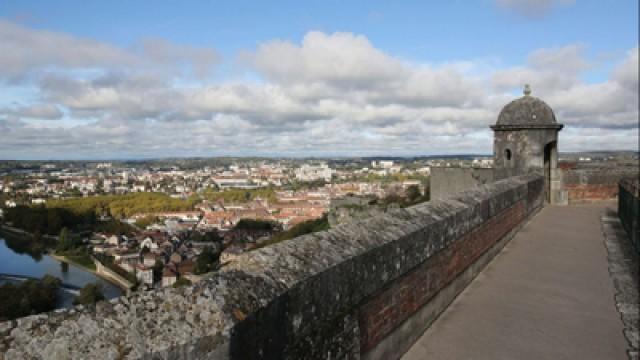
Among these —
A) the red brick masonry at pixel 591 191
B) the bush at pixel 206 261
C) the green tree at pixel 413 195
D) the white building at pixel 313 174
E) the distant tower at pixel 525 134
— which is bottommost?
the white building at pixel 313 174

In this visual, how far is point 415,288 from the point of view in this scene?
372cm

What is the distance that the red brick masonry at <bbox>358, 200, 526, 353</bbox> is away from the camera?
9.98 ft

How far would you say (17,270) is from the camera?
160 ft

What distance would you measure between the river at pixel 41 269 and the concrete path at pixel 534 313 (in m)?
40.6

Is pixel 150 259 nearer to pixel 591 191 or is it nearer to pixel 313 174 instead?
pixel 591 191

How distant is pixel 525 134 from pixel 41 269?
178ft

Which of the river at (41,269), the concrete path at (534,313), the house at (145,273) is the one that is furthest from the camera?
the river at (41,269)

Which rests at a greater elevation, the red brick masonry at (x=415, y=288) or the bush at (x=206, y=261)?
the red brick masonry at (x=415, y=288)

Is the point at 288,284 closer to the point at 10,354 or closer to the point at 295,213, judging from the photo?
the point at 10,354

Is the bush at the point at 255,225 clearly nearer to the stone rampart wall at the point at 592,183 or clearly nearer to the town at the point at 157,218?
the town at the point at 157,218

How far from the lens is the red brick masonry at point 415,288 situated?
9.98ft

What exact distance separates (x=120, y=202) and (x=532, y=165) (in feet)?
183

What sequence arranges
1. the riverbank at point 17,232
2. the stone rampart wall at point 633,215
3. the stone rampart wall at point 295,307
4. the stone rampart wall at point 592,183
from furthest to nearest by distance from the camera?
the riverbank at point 17,232
the stone rampart wall at point 592,183
the stone rampart wall at point 633,215
the stone rampart wall at point 295,307

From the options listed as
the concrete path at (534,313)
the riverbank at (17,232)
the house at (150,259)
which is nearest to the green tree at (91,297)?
the concrete path at (534,313)
